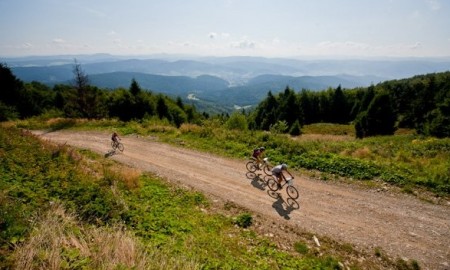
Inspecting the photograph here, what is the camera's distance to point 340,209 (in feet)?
44.8

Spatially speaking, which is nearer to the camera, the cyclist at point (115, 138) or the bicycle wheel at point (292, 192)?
the bicycle wheel at point (292, 192)

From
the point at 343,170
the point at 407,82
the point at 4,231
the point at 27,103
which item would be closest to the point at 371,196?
the point at 343,170

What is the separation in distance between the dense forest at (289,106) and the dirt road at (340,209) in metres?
18.2

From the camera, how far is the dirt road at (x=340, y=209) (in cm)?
1114

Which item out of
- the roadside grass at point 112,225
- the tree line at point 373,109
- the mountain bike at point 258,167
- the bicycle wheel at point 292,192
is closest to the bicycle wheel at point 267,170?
the mountain bike at point 258,167

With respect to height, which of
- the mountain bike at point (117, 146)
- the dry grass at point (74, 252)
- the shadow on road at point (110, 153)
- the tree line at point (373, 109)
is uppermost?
the dry grass at point (74, 252)

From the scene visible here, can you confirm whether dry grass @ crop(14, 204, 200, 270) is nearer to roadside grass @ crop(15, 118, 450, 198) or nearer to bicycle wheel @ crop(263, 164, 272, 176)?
bicycle wheel @ crop(263, 164, 272, 176)

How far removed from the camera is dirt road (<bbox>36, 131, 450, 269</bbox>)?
1114 centimetres

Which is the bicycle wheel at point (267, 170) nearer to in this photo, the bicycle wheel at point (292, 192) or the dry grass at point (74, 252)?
the bicycle wheel at point (292, 192)

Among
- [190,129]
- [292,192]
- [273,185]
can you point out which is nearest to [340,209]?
[292,192]

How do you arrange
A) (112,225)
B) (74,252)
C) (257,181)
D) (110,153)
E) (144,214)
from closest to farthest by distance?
(74,252)
(112,225)
(144,214)
(257,181)
(110,153)

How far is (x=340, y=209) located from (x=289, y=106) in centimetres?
7092

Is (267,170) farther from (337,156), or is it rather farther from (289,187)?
(337,156)

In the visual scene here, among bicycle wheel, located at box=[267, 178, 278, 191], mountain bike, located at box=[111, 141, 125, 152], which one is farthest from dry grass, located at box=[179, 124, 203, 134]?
bicycle wheel, located at box=[267, 178, 278, 191]
